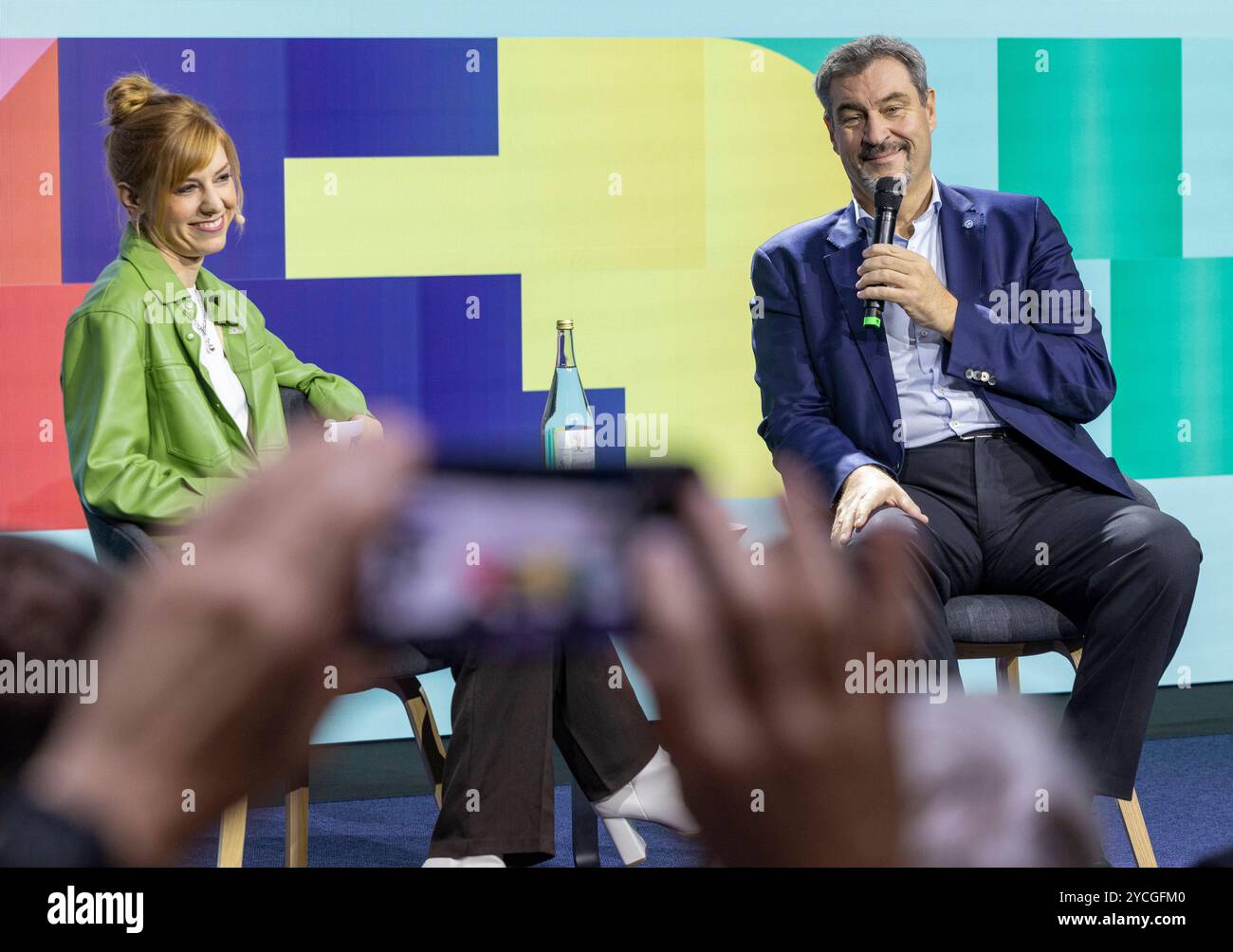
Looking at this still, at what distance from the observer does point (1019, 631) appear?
7.55ft

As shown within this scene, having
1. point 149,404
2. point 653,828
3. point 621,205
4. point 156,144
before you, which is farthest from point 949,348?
point 156,144

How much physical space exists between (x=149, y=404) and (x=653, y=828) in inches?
49.1

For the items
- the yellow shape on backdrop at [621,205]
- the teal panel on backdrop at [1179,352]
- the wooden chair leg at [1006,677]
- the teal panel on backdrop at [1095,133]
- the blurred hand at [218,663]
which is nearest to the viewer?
the blurred hand at [218,663]

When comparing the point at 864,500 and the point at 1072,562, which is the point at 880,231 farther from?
the point at 1072,562

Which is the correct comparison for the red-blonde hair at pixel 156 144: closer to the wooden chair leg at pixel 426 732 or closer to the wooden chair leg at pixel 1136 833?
the wooden chair leg at pixel 426 732

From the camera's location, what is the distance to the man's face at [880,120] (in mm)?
2471

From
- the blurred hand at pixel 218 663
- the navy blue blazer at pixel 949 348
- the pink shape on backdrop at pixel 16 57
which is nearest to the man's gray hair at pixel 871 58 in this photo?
the navy blue blazer at pixel 949 348

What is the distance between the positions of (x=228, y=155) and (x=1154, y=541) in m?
1.84

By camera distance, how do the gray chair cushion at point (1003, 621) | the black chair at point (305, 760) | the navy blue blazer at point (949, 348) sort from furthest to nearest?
the navy blue blazer at point (949, 348), the gray chair cushion at point (1003, 621), the black chair at point (305, 760)

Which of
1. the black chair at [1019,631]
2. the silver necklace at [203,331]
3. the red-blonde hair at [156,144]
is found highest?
the red-blonde hair at [156,144]

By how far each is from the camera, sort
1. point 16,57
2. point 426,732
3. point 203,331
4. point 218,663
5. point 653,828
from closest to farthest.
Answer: point 218,663 < point 203,331 < point 426,732 < point 653,828 < point 16,57

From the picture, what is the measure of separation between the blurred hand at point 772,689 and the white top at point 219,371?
803 millimetres
